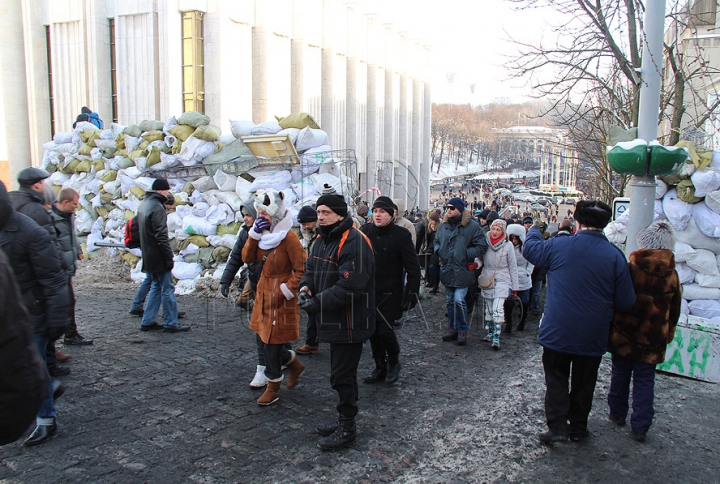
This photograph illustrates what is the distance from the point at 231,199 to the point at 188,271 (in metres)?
1.39

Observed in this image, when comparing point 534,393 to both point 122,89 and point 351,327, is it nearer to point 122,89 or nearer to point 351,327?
point 351,327

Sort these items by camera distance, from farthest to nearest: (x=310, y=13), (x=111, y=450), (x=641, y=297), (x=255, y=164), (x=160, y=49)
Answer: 1. (x=310, y=13)
2. (x=160, y=49)
3. (x=255, y=164)
4. (x=641, y=297)
5. (x=111, y=450)

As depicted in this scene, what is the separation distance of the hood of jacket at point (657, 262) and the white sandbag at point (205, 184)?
24.3 feet

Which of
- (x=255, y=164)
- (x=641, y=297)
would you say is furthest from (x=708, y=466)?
→ (x=255, y=164)

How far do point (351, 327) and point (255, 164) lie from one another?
242 inches

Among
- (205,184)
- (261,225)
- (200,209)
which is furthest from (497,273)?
A: (205,184)

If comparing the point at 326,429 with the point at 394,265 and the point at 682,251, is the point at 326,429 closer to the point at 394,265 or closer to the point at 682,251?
the point at 394,265

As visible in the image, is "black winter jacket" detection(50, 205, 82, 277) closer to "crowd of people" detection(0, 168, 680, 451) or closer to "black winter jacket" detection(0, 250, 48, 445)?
"crowd of people" detection(0, 168, 680, 451)

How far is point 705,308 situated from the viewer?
570cm

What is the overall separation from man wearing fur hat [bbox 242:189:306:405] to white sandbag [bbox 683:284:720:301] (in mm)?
4096

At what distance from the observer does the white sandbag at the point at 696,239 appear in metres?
5.79

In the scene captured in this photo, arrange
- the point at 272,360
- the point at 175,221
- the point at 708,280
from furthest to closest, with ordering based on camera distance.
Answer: the point at 175,221, the point at 708,280, the point at 272,360

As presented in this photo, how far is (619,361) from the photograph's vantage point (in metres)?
4.17

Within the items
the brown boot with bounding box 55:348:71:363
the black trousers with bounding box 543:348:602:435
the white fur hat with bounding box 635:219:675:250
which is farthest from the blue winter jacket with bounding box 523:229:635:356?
the brown boot with bounding box 55:348:71:363
